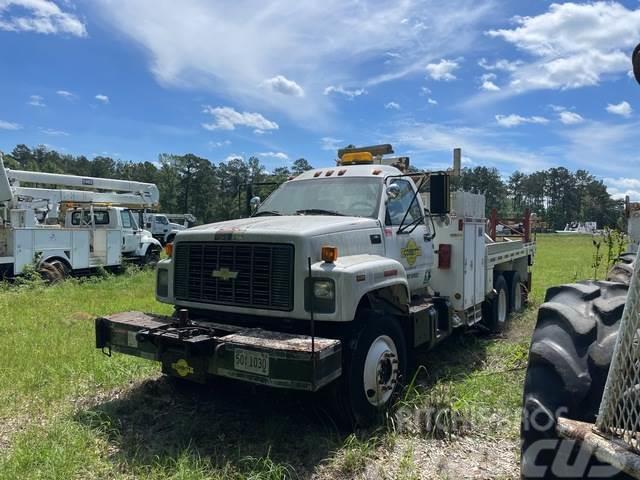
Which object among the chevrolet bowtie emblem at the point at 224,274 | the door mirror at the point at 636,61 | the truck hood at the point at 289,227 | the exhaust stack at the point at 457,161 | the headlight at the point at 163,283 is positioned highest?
the exhaust stack at the point at 457,161

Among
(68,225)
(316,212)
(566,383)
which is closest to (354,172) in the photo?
(316,212)

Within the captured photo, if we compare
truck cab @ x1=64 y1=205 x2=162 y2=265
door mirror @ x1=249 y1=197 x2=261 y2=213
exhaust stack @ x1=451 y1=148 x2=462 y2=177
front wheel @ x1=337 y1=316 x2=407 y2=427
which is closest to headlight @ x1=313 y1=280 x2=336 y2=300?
front wheel @ x1=337 y1=316 x2=407 y2=427

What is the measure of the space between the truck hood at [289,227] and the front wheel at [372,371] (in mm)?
880

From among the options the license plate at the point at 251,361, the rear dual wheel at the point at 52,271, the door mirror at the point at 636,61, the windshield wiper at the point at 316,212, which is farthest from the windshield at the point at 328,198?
the rear dual wheel at the point at 52,271

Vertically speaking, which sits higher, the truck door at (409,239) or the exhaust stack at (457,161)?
the exhaust stack at (457,161)

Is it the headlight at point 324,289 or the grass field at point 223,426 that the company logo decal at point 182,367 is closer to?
the grass field at point 223,426

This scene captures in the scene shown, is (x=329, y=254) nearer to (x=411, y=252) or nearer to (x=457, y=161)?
(x=411, y=252)

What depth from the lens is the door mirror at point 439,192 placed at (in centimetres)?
522

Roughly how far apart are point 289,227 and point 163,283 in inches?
62.1

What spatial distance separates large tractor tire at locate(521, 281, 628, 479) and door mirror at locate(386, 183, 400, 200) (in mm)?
2795

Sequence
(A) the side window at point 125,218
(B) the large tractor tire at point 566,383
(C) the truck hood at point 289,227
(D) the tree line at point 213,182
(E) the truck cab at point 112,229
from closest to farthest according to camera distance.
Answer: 1. (B) the large tractor tire at point 566,383
2. (C) the truck hood at point 289,227
3. (E) the truck cab at point 112,229
4. (A) the side window at point 125,218
5. (D) the tree line at point 213,182

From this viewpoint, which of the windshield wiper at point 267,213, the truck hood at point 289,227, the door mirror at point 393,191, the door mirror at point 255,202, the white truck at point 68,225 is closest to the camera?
the truck hood at point 289,227

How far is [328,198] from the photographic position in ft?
18.6

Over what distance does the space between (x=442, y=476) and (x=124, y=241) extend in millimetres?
16082
